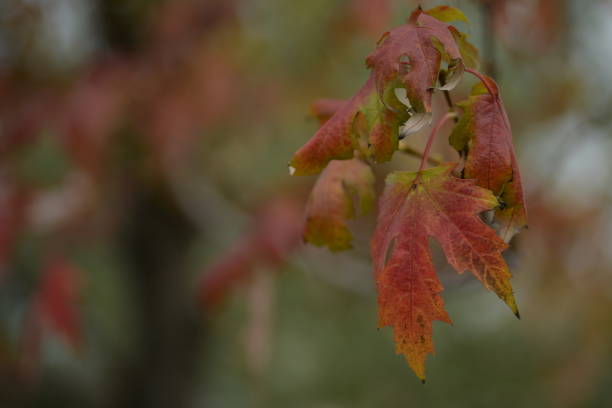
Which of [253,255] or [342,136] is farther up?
[342,136]

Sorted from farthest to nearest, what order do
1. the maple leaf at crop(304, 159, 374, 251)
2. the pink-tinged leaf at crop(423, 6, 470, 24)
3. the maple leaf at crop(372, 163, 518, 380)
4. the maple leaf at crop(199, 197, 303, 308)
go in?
the maple leaf at crop(199, 197, 303, 308) < the maple leaf at crop(304, 159, 374, 251) < the pink-tinged leaf at crop(423, 6, 470, 24) < the maple leaf at crop(372, 163, 518, 380)

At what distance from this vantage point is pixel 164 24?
2463mm

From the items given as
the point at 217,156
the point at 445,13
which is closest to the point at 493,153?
the point at 445,13

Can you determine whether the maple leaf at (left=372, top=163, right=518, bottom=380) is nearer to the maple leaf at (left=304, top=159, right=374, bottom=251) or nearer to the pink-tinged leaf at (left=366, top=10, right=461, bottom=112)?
the pink-tinged leaf at (left=366, top=10, right=461, bottom=112)

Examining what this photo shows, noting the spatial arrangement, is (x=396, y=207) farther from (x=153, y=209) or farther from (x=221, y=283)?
(x=153, y=209)

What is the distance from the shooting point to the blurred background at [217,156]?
1832 mm

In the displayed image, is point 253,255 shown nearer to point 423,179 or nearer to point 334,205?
point 334,205

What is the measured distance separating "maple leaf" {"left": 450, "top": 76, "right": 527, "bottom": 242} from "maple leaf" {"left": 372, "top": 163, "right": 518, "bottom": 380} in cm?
3

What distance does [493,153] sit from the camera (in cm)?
60

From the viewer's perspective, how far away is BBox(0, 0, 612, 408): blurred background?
1.83 metres

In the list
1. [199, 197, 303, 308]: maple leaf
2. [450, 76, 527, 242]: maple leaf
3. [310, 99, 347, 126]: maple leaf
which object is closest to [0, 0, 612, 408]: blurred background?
[199, 197, 303, 308]: maple leaf

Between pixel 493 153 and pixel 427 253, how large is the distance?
11cm

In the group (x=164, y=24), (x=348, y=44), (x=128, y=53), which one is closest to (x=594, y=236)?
(x=348, y=44)

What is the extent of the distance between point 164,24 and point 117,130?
469 millimetres
